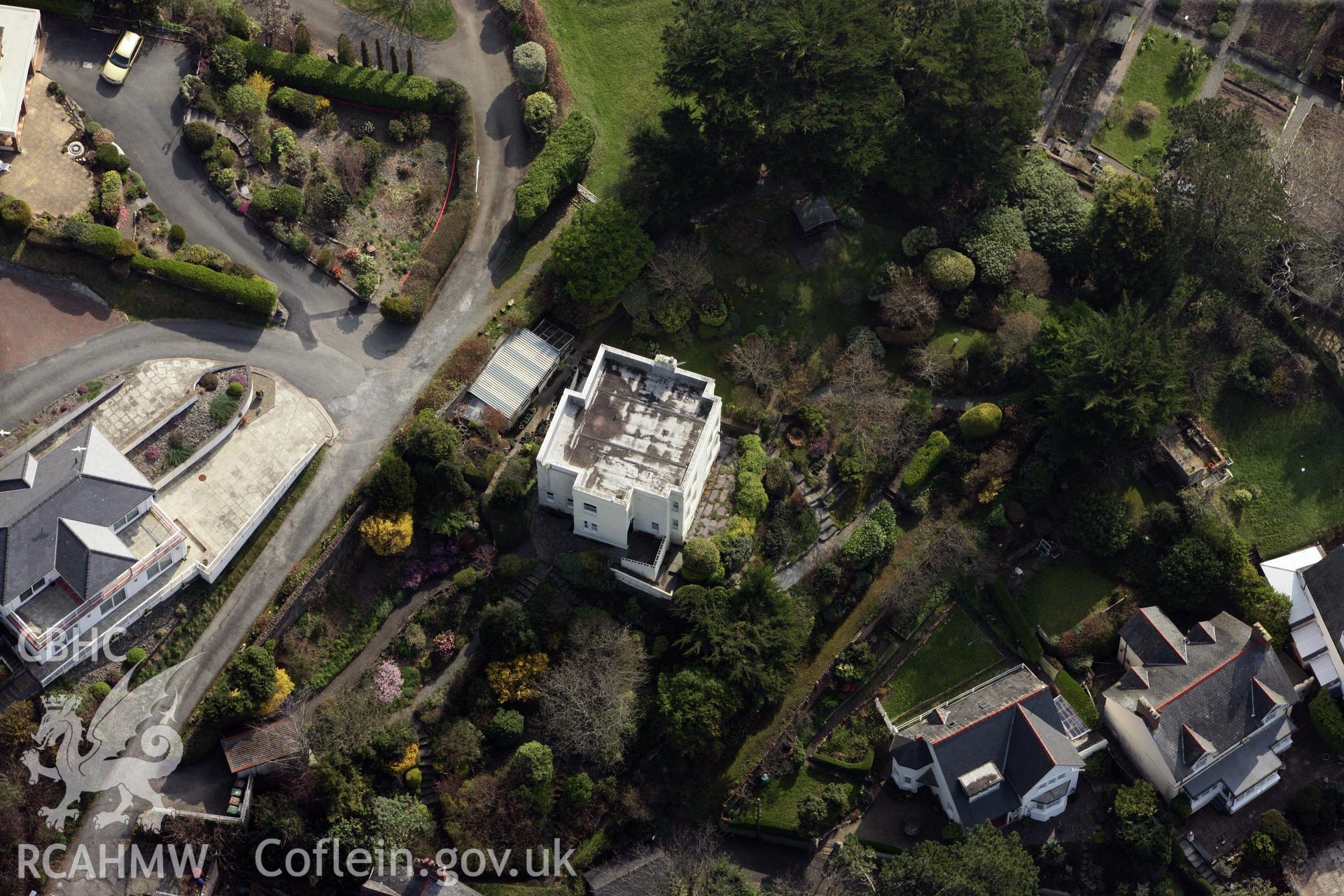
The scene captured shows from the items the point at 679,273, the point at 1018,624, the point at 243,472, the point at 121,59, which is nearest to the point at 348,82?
the point at 121,59

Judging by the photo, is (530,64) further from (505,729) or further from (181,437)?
(505,729)

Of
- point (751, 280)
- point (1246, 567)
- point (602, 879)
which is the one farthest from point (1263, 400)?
point (602, 879)

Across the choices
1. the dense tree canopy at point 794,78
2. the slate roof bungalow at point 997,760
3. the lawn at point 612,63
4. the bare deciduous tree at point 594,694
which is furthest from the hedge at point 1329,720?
the lawn at point 612,63

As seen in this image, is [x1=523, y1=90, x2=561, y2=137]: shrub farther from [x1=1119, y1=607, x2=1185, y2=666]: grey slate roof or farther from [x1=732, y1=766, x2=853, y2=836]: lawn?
[x1=1119, y1=607, x2=1185, y2=666]: grey slate roof

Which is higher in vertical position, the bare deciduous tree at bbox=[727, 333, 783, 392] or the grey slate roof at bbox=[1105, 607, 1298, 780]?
the bare deciduous tree at bbox=[727, 333, 783, 392]

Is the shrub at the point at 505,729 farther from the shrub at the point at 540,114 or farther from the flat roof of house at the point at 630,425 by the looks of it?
the shrub at the point at 540,114

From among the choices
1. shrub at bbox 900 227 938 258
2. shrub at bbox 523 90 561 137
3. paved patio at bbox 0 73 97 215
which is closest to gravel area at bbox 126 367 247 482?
paved patio at bbox 0 73 97 215

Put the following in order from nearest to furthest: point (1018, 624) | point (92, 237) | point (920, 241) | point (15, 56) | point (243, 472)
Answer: point (243, 472), point (92, 237), point (15, 56), point (1018, 624), point (920, 241)
